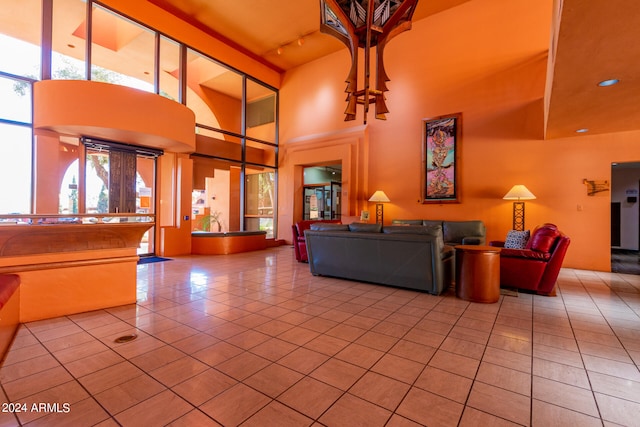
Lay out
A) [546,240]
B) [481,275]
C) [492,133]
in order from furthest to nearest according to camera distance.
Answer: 1. [492,133]
2. [546,240]
3. [481,275]

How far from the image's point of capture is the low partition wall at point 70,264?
2672mm

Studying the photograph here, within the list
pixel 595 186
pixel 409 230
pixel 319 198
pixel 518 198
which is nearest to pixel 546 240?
pixel 409 230

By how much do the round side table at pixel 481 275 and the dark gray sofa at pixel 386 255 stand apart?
12.8 inches

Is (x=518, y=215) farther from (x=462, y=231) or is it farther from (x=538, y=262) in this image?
(x=538, y=262)

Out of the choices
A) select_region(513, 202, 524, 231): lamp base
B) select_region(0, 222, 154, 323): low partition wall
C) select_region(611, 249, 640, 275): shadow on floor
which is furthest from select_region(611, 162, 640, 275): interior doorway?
select_region(0, 222, 154, 323): low partition wall

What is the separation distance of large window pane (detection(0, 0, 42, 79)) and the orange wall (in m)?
7.13

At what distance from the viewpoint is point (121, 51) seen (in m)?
6.58

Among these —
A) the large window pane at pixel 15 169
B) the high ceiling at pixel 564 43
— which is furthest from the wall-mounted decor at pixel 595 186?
the large window pane at pixel 15 169

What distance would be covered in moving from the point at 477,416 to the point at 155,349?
2285 millimetres

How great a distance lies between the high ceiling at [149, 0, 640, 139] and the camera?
7.54ft

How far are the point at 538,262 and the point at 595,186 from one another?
9.92 feet

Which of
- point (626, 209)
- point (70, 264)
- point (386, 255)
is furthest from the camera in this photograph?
point (626, 209)

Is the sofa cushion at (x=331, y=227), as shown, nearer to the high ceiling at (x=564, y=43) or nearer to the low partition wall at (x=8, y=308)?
the high ceiling at (x=564, y=43)

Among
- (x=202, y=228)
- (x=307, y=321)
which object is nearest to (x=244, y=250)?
(x=202, y=228)
